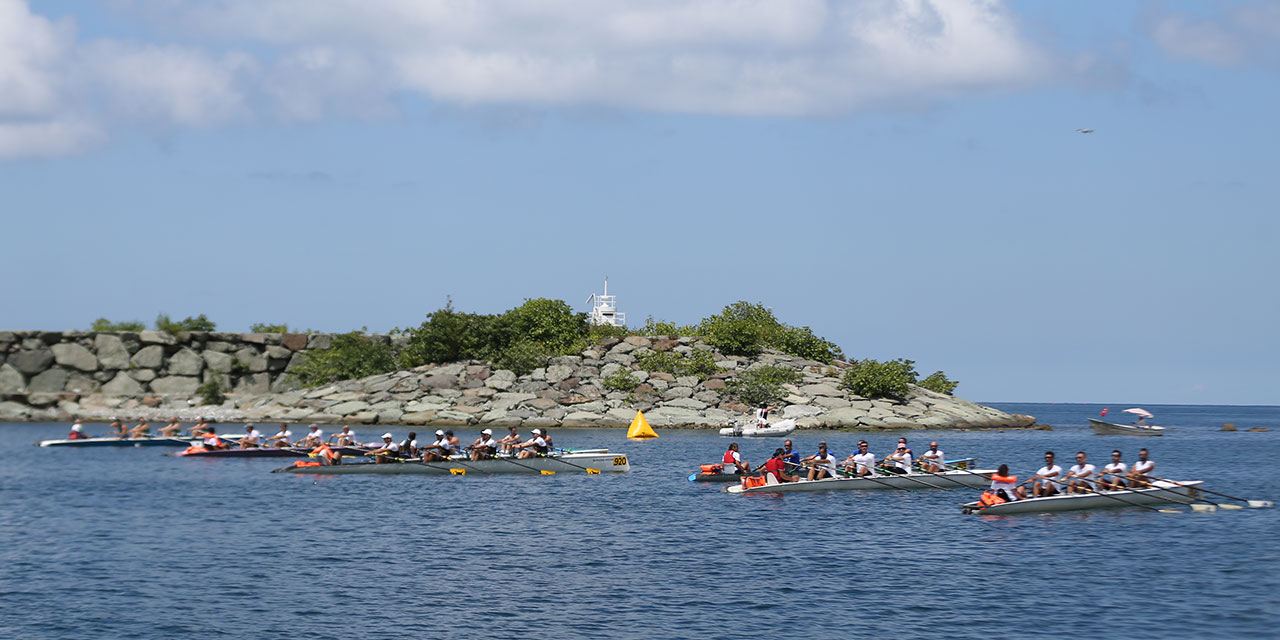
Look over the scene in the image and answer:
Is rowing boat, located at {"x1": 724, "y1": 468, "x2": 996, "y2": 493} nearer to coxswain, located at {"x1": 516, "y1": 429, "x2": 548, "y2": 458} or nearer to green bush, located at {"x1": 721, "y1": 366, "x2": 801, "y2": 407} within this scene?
coxswain, located at {"x1": 516, "y1": 429, "x2": 548, "y2": 458}

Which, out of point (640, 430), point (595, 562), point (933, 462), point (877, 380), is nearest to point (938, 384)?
point (877, 380)

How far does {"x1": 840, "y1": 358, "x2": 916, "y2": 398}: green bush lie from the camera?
265ft

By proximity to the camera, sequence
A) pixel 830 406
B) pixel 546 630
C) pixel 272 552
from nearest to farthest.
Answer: pixel 546 630, pixel 272 552, pixel 830 406

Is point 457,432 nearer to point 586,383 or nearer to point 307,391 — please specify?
point 586,383

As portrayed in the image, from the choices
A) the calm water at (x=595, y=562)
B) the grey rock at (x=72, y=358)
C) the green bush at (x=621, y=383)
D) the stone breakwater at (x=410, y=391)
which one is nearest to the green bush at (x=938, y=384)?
the stone breakwater at (x=410, y=391)

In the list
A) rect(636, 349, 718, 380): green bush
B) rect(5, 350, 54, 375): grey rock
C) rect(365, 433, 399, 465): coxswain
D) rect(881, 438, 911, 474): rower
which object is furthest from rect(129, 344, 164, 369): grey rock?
rect(881, 438, 911, 474): rower

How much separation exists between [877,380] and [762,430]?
13818 millimetres

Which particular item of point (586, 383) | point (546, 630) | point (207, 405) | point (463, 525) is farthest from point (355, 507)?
point (207, 405)

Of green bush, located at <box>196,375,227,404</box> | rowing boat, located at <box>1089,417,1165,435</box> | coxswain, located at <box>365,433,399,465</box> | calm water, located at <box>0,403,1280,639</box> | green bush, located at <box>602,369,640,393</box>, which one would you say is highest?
green bush, located at <box>602,369,640,393</box>

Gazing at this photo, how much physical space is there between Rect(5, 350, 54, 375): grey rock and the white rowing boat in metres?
52.6

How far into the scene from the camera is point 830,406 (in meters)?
78.8

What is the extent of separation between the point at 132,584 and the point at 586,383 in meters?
55.8

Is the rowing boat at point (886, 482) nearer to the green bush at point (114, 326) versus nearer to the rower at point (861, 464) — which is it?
the rower at point (861, 464)

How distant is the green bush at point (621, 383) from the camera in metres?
81.8
